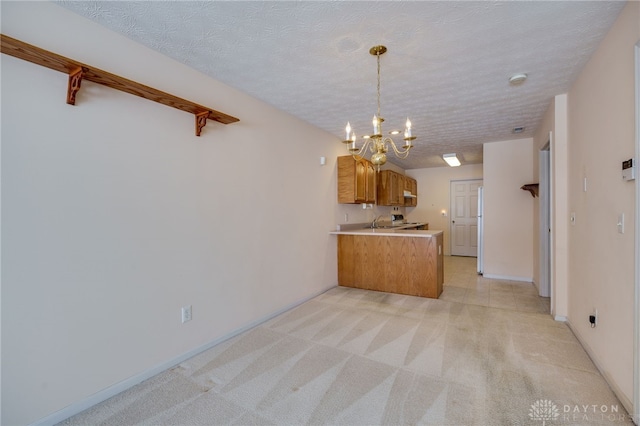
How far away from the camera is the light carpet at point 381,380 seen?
1681 mm

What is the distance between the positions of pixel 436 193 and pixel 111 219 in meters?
7.51

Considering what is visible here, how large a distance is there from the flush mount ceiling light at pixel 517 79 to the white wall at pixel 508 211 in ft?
8.63

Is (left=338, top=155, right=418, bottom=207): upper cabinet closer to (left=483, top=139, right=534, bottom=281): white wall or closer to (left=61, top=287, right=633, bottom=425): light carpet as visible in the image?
(left=483, top=139, right=534, bottom=281): white wall

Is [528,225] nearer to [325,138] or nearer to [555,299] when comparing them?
[555,299]

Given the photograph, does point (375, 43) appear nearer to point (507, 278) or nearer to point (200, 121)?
point (200, 121)

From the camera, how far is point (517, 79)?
8.47 feet

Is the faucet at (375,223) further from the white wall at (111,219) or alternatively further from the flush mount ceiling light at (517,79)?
the flush mount ceiling light at (517,79)

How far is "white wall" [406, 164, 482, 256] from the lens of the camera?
7513 millimetres

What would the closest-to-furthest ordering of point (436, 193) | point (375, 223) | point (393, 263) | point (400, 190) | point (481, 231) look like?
point (393, 263) < point (481, 231) < point (375, 223) < point (400, 190) < point (436, 193)

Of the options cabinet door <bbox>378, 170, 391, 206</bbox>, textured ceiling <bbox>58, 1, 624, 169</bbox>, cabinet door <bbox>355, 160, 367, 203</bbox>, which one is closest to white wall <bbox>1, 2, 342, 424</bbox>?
textured ceiling <bbox>58, 1, 624, 169</bbox>

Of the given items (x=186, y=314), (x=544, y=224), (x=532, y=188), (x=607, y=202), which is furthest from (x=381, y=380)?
(x=532, y=188)

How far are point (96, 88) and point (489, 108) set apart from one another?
3.83 meters

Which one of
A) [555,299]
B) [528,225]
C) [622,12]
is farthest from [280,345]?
[528,225]

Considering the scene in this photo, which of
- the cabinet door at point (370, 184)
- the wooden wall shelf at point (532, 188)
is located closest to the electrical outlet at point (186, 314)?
the cabinet door at point (370, 184)
